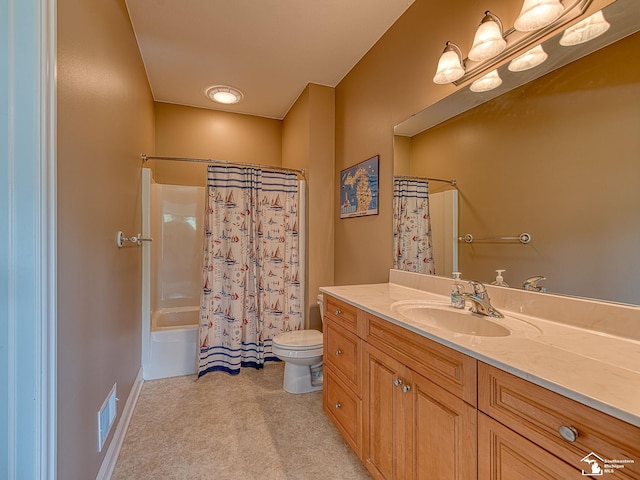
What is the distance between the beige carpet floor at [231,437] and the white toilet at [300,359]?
8 centimetres

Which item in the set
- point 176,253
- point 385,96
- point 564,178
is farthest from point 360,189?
point 176,253

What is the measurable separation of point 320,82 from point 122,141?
1768 mm

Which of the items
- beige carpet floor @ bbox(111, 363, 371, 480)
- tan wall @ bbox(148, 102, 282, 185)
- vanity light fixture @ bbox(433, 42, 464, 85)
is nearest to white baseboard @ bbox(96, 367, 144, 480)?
beige carpet floor @ bbox(111, 363, 371, 480)

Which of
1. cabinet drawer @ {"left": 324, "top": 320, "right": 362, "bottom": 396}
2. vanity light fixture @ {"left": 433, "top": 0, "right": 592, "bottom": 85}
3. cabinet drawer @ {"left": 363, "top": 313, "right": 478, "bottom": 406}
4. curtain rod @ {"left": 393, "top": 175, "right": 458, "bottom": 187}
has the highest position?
vanity light fixture @ {"left": 433, "top": 0, "right": 592, "bottom": 85}

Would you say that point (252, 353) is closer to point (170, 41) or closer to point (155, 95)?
point (170, 41)

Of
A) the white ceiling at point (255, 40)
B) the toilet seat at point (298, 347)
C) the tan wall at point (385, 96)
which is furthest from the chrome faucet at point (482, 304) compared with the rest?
the white ceiling at point (255, 40)

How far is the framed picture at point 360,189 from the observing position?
7.10ft

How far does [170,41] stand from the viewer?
213 centimetres

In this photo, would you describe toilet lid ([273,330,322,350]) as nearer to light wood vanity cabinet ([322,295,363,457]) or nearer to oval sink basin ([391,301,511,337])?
light wood vanity cabinet ([322,295,363,457])

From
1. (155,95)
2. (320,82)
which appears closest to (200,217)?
(155,95)

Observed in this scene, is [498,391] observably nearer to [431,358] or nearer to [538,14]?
[431,358]

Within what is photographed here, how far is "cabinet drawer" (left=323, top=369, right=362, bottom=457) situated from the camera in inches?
55.4
